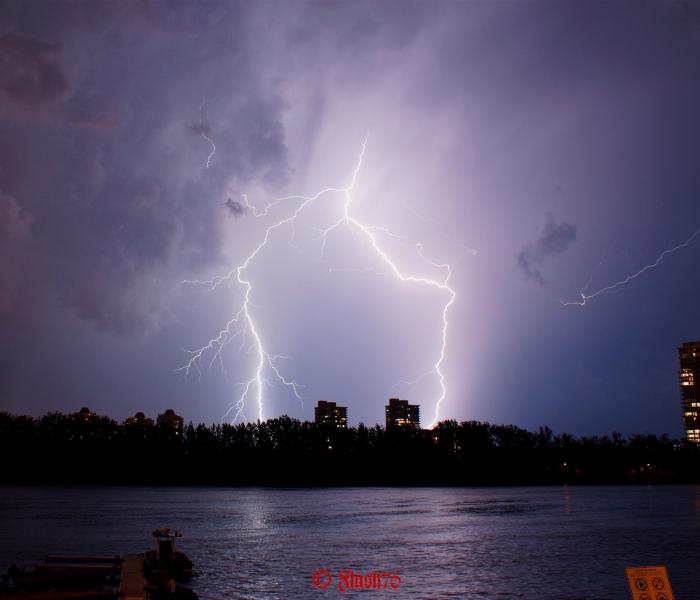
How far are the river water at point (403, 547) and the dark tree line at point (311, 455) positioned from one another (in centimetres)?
9869

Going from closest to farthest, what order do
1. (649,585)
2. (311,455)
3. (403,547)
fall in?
(649,585) → (403,547) → (311,455)

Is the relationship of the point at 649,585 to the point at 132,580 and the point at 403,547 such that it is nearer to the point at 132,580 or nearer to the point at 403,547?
the point at 132,580

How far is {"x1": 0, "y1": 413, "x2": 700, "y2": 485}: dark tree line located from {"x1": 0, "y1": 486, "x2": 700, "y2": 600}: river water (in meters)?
98.7

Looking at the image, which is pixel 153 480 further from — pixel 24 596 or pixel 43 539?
pixel 24 596

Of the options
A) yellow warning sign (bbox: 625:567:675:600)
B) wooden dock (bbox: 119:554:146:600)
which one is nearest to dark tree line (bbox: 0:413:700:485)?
wooden dock (bbox: 119:554:146:600)

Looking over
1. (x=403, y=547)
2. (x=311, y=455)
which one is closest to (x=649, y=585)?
(x=403, y=547)

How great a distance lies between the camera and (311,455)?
6230 inches

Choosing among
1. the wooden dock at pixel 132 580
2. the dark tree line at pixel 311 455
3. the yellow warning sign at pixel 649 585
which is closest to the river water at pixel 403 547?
the wooden dock at pixel 132 580

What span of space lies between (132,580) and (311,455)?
464ft

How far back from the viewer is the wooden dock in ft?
56.0

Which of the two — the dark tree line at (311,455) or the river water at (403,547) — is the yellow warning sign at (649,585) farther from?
the dark tree line at (311,455)

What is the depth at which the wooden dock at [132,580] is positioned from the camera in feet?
56.0

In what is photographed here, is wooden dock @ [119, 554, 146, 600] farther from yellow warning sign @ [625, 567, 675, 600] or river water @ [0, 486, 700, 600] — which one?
yellow warning sign @ [625, 567, 675, 600]

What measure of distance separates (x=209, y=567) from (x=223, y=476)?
421 feet
